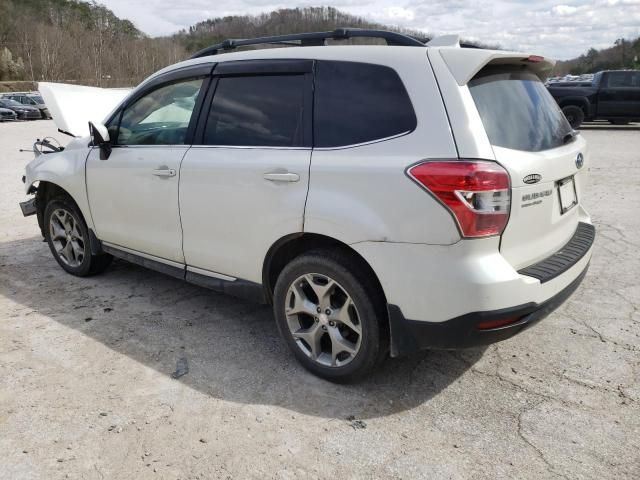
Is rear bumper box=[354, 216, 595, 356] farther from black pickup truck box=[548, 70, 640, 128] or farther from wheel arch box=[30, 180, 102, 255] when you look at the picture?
black pickup truck box=[548, 70, 640, 128]

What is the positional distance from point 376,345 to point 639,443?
1304 millimetres

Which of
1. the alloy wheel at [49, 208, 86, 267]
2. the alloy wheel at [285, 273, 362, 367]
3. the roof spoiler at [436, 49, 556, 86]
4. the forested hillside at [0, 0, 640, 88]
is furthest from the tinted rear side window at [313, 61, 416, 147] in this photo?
the forested hillside at [0, 0, 640, 88]

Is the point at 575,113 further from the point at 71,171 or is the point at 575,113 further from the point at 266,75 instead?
the point at 71,171

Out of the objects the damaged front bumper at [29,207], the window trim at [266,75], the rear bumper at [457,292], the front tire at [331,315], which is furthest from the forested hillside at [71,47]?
the rear bumper at [457,292]

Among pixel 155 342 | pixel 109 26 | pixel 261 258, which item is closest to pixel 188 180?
pixel 261 258

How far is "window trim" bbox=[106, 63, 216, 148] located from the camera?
11.7ft

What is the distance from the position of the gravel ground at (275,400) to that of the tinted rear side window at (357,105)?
1418mm

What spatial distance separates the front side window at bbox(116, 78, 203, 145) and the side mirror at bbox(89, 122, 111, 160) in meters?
0.09

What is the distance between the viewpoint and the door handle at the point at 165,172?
141 inches

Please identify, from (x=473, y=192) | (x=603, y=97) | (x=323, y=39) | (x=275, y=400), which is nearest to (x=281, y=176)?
(x=323, y=39)

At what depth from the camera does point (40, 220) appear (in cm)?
509

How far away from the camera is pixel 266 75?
3.23 m

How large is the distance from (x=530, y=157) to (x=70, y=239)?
13.0ft

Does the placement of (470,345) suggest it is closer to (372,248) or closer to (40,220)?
(372,248)
